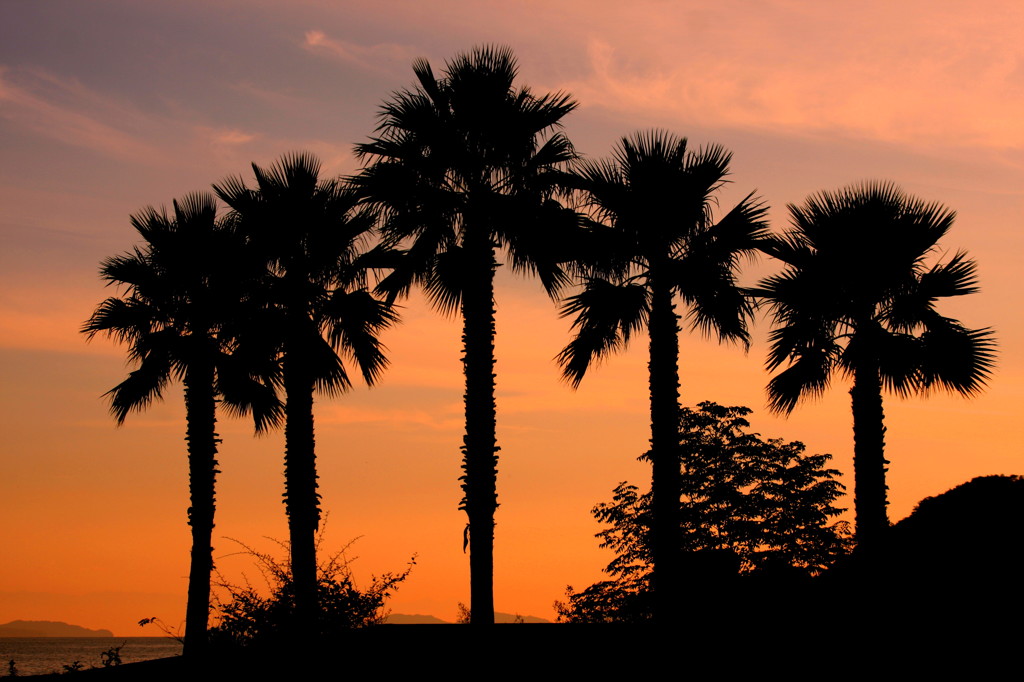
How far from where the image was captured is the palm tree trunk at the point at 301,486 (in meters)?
24.6

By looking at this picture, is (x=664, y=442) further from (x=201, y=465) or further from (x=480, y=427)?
(x=201, y=465)

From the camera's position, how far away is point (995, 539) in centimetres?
1516

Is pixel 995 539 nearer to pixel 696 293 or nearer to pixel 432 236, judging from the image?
pixel 696 293

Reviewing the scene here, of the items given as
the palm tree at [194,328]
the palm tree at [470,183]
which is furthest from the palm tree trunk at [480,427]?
the palm tree at [194,328]

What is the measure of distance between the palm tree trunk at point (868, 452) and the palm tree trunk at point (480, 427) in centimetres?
822

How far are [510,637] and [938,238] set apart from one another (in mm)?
14559

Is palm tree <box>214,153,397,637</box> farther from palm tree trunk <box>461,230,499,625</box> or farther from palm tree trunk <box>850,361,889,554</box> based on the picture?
palm tree trunk <box>850,361,889,554</box>

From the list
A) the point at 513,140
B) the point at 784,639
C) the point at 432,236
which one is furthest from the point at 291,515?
the point at 784,639

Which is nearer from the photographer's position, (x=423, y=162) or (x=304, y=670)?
(x=304, y=670)

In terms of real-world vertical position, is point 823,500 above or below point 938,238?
below

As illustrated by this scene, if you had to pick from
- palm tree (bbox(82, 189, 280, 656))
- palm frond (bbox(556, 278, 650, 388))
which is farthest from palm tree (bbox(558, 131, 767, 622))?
palm tree (bbox(82, 189, 280, 656))

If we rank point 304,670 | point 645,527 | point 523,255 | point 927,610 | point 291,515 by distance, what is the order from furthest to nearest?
1. point 645,527
2. point 291,515
3. point 523,255
4. point 304,670
5. point 927,610

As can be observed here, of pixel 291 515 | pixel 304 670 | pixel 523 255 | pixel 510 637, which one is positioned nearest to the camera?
pixel 304 670

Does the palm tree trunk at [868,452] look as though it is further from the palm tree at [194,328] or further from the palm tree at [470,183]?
the palm tree at [194,328]
